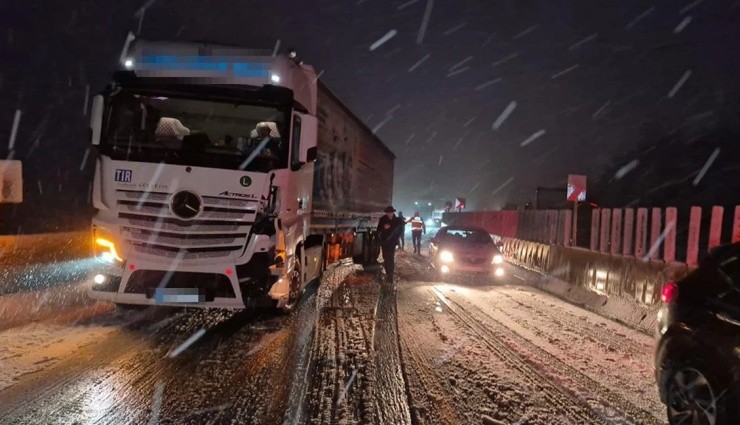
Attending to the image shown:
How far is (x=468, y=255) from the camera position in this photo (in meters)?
17.2

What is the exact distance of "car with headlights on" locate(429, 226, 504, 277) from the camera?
17156mm

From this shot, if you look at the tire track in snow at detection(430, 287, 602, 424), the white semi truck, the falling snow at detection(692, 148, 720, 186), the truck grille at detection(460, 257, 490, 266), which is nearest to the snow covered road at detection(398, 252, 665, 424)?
the tire track in snow at detection(430, 287, 602, 424)

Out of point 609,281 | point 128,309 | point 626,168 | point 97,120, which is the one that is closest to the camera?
point 97,120

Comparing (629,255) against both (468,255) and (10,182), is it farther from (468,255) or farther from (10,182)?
(10,182)

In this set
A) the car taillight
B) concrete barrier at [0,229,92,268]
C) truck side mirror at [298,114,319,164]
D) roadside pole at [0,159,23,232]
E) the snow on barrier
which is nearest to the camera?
the car taillight

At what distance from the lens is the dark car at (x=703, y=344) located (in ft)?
14.9

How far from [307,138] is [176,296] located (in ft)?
9.60

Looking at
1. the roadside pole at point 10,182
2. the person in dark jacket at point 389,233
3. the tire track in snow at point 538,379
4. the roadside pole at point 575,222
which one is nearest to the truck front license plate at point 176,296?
the tire track in snow at point 538,379

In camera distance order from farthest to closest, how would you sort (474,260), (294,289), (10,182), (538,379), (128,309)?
1. (474,260)
2. (10,182)
3. (128,309)
4. (294,289)
5. (538,379)

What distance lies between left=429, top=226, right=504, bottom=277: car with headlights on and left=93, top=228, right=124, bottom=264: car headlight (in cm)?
1048

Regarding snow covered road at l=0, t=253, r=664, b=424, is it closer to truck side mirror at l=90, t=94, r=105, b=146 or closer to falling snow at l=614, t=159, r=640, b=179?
truck side mirror at l=90, t=94, r=105, b=146

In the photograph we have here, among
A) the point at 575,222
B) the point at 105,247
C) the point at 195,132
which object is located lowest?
the point at 105,247

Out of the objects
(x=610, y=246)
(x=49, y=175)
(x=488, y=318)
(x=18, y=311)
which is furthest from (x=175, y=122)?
(x=49, y=175)

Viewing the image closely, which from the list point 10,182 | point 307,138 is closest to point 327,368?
point 307,138
